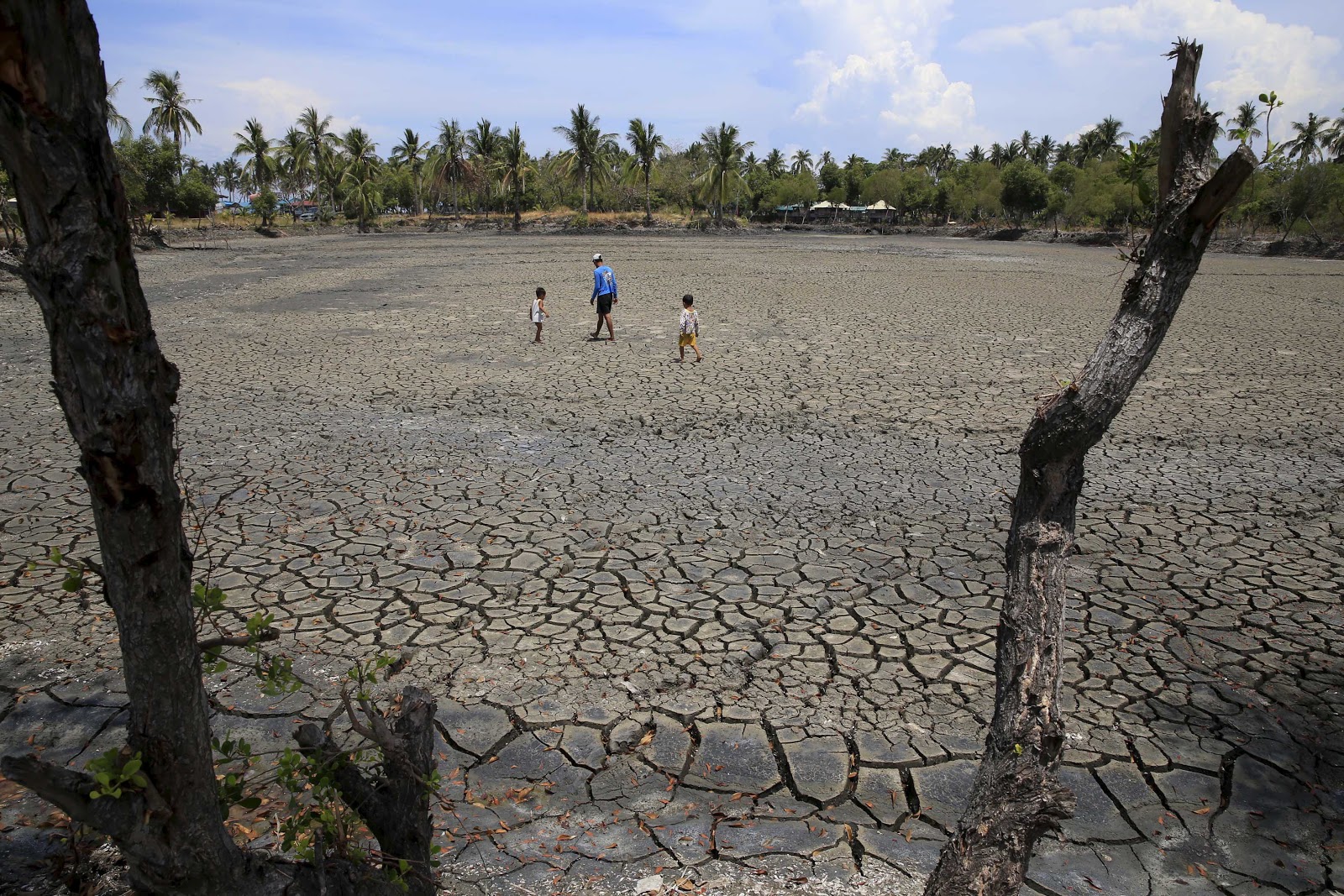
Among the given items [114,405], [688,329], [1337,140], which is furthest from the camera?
[1337,140]

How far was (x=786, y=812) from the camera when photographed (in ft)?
13.5

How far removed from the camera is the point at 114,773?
206 centimetres

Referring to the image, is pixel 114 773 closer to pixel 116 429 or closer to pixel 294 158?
pixel 116 429

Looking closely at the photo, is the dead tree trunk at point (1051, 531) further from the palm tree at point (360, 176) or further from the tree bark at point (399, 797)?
the palm tree at point (360, 176)

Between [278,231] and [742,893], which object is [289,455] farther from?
[278,231]

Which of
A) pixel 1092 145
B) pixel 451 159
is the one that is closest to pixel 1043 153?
pixel 1092 145

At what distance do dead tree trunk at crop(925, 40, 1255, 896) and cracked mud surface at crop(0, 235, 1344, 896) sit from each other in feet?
4.67

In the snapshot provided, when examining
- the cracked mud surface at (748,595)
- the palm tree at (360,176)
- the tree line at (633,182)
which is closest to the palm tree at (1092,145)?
the tree line at (633,182)

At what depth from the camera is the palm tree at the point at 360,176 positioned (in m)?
69.2

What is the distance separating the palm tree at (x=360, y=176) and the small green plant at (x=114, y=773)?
237ft

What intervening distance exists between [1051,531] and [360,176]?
8104 centimetres

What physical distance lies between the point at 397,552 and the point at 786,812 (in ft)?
13.3

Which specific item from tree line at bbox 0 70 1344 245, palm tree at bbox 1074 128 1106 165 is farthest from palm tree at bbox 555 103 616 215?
palm tree at bbox 1074 128 1106 165

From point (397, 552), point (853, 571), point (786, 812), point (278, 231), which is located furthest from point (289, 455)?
point (278, 231)
